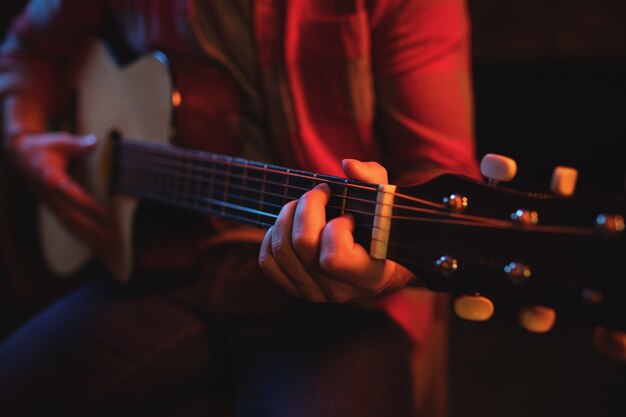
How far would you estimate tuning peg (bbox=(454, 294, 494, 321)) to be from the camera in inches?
16.2

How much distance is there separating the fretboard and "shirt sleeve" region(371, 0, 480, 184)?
0.17 m

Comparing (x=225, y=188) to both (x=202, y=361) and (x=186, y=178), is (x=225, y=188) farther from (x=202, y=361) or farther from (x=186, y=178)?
(x=202, y=361)

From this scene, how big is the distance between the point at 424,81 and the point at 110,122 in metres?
0.63

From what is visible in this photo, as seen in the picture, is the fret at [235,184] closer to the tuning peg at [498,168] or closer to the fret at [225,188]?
the fret at [225,188]

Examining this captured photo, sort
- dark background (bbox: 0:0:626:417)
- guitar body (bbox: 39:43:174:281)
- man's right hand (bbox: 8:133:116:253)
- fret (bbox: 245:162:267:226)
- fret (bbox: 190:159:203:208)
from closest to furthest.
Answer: fret (bbox: 245:162:267:226), fret (bbox: 190:159:203:208), guitar body (bbox: 39:43:174:281), man's right hand (bbox: 8:133:116:253), dark background (bbox: 0:0:626:417)

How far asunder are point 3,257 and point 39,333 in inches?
15.7

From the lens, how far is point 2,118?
42.8 inches

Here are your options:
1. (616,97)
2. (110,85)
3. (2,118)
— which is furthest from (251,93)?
(616,97)

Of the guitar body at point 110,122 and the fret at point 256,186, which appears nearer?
the fret at point 256,186

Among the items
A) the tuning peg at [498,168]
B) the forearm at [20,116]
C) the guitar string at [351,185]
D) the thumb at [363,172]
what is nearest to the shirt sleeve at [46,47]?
the forearm at [20,116]

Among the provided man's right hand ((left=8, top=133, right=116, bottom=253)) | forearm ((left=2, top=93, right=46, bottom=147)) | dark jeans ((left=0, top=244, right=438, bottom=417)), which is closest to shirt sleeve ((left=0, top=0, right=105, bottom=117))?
forearm ((left=2, top=93, right=46, bottom=147))

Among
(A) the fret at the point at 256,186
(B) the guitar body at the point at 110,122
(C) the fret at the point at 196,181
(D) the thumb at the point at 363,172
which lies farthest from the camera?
(B) the guitar body at the point at 110,122

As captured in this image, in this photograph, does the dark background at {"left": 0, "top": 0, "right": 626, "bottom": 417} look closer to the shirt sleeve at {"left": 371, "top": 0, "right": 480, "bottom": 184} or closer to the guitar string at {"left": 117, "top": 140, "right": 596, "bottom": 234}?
the shirt sleeve at {"left": 371, "top": 0, "right": 480, "bottom": 184}

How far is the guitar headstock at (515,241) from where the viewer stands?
1.18ft
